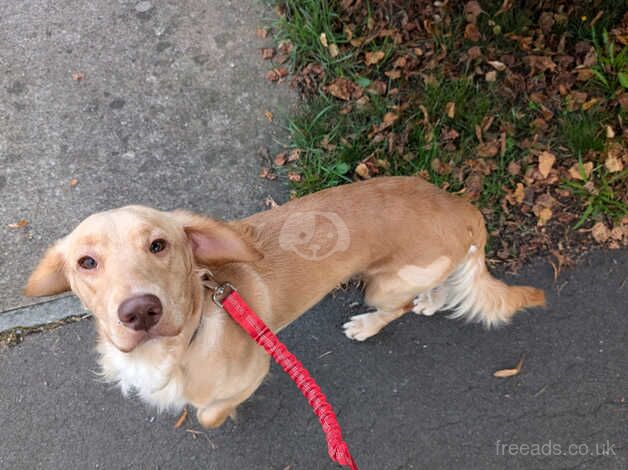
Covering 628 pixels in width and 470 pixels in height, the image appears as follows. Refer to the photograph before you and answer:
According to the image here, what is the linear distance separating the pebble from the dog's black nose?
3438 mm

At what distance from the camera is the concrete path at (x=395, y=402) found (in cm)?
286

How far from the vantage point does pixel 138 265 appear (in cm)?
172

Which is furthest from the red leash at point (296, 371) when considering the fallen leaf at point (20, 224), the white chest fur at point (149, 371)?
the fallen leaf at point (20, 224)

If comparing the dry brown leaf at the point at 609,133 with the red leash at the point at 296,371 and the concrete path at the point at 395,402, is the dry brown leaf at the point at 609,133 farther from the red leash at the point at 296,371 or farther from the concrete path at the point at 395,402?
the red leash at the point at 296,371

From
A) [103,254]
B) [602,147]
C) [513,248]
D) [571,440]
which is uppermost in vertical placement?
[103,254]

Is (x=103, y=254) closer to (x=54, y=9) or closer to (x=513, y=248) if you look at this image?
(x=513, y=248)

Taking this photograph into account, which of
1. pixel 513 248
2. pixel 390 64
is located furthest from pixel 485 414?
pixel 390 64

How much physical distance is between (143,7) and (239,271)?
9.92 ft

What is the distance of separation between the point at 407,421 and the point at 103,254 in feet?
7.07

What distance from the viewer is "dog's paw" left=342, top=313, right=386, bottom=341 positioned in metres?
3.08

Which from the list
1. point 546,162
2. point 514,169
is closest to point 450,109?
point 514,169

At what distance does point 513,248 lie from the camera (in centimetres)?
337

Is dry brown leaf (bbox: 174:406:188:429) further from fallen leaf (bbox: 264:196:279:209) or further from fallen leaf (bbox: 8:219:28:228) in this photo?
fallen leaf (bbox: 8:219:28:228)

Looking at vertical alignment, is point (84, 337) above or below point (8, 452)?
above
